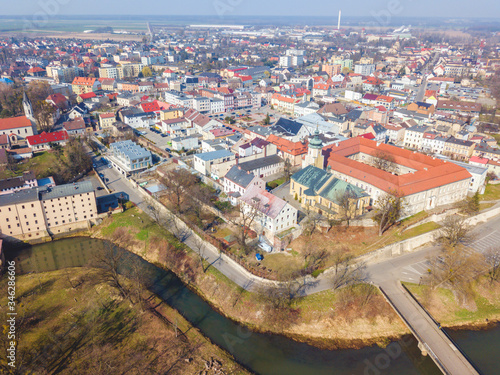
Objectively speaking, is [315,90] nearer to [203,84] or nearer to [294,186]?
[203,84]

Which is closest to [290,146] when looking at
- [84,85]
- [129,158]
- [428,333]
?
[129,158]

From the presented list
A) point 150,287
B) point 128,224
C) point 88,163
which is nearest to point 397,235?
point 150,287

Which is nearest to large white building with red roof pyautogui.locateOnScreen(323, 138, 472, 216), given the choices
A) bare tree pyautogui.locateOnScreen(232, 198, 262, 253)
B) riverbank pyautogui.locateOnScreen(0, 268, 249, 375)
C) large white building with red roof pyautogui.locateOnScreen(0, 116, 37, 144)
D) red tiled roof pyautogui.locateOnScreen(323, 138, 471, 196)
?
red tiled roof pyautogui.locateOnScreen(323, 138, 471, 196)

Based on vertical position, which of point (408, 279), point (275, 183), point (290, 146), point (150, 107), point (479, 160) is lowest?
point (408, 279)

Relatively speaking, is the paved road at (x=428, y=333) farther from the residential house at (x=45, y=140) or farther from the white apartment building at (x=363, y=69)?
the white apartment building at (x=363, y=69)

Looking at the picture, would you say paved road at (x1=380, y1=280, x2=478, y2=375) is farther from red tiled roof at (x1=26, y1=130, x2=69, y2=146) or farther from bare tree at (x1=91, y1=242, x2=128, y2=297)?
red tiled roof at (x1=26, y1=130, x2=69, y2=146)

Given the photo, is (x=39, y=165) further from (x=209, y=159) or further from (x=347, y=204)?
(x=347, y=204)
